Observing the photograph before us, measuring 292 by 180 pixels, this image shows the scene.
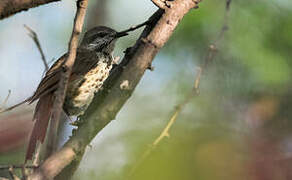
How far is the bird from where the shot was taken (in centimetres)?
376

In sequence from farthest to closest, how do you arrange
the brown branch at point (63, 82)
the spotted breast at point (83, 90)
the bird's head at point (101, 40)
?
the bird's head at point (101, 40)
the spotted breast at point (83, 90)
the brown branch at point (63, 82)

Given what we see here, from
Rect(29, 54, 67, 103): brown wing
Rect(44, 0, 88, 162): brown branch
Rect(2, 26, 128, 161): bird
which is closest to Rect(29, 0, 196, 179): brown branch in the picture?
Rect(44, 0, 88, 162): brown branch

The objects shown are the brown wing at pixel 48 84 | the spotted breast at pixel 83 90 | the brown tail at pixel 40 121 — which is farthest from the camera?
the spotted breast at pixel 83 90

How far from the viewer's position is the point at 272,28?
17.2 ft

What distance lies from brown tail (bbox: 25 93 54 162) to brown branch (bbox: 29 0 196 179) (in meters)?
0.46

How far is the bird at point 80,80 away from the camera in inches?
148

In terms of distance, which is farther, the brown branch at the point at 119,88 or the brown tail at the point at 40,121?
the brown tail at the point at 40,121

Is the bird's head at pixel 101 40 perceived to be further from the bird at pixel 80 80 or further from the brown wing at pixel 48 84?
the brown wing at pixel 48 84

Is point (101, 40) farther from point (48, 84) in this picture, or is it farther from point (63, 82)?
point (63, 82)

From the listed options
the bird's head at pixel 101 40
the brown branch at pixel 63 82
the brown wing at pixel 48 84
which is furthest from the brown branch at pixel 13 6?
the bird's head at pixel 101 40

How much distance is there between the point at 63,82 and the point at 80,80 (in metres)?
2.24

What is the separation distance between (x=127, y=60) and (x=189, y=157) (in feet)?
3.93

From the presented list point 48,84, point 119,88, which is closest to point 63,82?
point 119,88

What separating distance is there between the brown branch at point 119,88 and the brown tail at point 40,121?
0.46 metres
